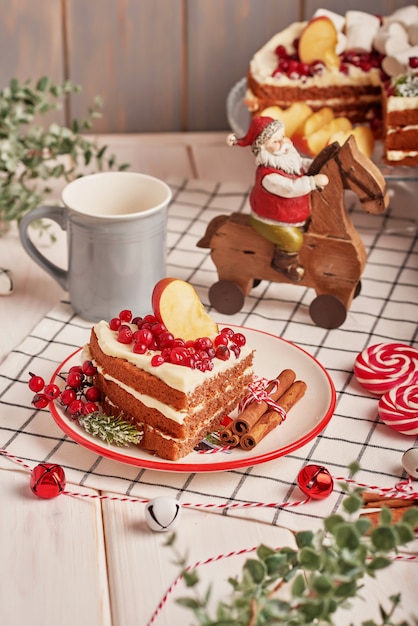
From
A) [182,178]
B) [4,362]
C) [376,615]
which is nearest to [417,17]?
[182,178]

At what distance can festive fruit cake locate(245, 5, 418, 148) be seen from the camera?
1.78 metres

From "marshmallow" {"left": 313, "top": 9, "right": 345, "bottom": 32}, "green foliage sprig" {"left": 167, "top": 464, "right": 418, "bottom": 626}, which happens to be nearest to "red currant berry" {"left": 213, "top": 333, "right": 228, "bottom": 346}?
"green foliage sprig" {"left": 167, "top": 464, "right": 418, "bottom": 626}

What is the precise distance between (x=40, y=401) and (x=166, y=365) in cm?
19

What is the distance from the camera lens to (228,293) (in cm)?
152

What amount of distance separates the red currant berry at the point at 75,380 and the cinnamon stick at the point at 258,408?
0.21 metres

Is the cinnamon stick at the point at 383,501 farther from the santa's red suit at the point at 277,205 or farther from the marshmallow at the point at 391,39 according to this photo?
the marshmallow at the point at 391,39

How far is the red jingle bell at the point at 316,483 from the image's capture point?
1103 millimetres

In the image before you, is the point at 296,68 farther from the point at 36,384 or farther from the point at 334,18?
the point at 36,384

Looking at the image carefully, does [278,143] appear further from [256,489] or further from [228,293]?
[256,489]

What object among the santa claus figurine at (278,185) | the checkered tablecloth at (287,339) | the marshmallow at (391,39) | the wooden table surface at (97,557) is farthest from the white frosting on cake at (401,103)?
the wooden table surface at (97,557)

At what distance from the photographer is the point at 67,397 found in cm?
121

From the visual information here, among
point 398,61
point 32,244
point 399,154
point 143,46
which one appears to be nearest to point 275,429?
point 32,244

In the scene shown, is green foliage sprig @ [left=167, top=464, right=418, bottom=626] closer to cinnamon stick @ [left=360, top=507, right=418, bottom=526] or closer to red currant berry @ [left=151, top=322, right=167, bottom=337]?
cinnamon stick @ [left=360, top=507, right=418, bottom=526]

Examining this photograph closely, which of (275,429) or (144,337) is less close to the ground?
(144,337)
